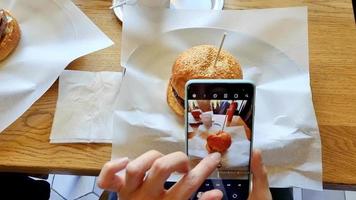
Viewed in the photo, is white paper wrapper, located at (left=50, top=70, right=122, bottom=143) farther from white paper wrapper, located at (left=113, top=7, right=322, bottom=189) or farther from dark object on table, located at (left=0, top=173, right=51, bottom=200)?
dark object on table, located at (left=0, top=173, right=51, bottom=200)

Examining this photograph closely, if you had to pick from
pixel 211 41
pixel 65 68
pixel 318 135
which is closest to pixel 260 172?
pixel 318 135

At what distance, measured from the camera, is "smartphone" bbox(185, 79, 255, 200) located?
2.02 ft

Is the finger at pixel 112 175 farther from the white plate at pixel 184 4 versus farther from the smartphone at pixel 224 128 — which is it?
the white plate at pixel 184 4

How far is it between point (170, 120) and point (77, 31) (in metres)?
0.25

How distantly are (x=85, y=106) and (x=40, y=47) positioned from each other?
0.53 feet

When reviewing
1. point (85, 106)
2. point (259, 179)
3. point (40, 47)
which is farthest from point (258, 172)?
point (40, 47)


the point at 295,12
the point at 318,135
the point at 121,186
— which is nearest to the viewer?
the point at 121,186

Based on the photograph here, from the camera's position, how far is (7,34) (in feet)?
2.68

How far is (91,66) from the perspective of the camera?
0.81m

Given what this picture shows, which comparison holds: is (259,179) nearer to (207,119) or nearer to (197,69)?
(207,119)

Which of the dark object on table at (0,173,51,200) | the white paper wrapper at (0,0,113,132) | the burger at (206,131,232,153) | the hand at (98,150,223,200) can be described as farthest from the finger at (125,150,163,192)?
the dark object on table at (0,173,51,200)

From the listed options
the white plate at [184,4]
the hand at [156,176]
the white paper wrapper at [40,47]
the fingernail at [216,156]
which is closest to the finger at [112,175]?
the hand at [156,176]

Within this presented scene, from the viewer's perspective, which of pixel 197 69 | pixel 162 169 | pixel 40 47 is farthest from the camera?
pixel 40 47

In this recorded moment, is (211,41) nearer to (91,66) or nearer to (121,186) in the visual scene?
(91,66)
